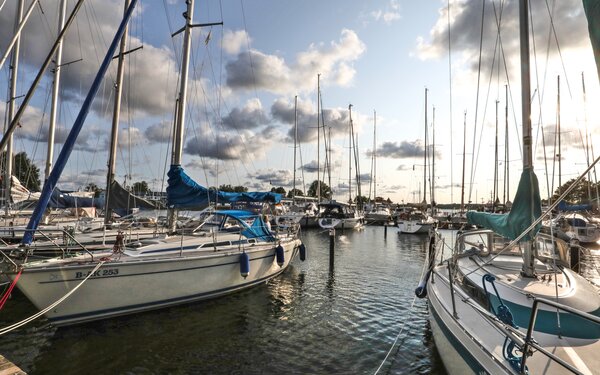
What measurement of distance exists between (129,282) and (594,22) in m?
9.63

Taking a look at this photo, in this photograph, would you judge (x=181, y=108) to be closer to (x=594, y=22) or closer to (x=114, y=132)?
(x=114, y=132)

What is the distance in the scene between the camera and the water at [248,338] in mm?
6797

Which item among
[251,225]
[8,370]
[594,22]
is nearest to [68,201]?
[251,225]

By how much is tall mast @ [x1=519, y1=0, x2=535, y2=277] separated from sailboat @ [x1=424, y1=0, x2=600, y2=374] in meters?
0.02

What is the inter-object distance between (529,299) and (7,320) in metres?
11.7

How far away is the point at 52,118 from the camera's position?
17.8 meters

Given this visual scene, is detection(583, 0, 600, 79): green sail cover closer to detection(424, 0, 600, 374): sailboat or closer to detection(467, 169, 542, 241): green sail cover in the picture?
detection(424, 0, 600, 374): sailboat

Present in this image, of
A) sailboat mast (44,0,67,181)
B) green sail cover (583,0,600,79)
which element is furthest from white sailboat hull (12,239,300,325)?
sailboat mast (44,0,67,181)

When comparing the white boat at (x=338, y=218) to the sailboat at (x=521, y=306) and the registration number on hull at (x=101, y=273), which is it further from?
the registration number on hull at (x=101, y=273)

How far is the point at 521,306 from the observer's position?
505cm

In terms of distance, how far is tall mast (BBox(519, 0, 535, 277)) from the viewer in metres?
6.13

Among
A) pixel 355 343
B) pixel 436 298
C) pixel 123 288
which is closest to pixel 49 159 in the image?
pixel 123 288

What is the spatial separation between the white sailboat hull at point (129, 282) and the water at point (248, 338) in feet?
1.12

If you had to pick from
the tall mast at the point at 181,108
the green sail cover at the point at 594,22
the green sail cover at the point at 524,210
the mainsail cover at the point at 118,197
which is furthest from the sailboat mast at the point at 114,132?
the green sail cover at the point at 594,22
